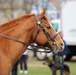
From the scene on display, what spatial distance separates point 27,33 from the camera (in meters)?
8.32

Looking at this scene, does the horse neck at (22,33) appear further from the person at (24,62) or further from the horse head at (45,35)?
the person at (24,62)

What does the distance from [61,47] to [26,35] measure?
2.48ft

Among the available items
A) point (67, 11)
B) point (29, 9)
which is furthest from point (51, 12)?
point (67, 11)

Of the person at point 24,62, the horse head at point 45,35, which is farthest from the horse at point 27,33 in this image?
the person at point 24,62

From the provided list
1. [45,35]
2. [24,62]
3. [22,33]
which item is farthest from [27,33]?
[24,62]

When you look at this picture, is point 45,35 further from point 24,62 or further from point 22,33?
point 24,62

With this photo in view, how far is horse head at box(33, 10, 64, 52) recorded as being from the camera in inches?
327

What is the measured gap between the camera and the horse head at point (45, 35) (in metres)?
8.30

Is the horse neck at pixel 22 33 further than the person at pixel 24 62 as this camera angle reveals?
No

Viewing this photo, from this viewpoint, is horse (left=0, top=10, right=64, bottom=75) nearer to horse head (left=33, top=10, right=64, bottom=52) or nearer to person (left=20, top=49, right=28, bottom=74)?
horse head (left=33, top=10, right=64, bottom=52)

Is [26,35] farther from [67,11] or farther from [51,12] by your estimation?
[51,12]

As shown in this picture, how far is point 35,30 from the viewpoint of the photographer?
27.3 ft

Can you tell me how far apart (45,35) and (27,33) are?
1.20ft

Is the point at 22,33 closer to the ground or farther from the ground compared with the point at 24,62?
farther from the ground
